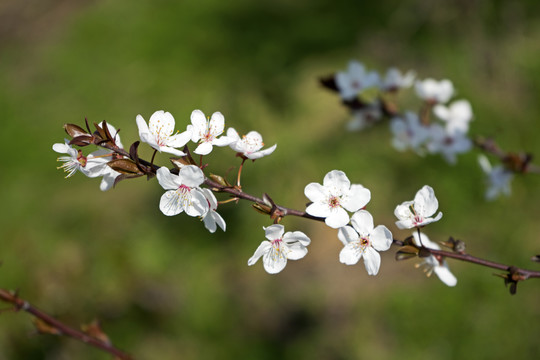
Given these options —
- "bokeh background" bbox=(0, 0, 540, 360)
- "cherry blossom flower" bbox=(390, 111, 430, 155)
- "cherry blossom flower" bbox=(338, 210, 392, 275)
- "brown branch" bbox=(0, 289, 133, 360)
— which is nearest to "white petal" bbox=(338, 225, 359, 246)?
"cherry blossom flower" bbox=(338, 210, 392, 275)

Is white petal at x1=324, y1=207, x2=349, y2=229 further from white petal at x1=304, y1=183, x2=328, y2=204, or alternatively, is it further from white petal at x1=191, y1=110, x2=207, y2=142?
white petal at x1=191, y1=110, x2=207, y2=142

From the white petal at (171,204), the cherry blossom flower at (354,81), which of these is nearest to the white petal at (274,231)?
the white petal at (171,204)

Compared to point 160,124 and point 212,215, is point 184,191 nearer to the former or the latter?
point 212,215

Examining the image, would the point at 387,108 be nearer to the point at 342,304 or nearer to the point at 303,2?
the point at 342,304

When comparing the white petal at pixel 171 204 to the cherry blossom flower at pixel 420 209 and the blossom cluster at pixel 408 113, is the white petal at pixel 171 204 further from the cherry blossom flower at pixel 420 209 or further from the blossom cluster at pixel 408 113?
the blossom cluster at pixel 408 113

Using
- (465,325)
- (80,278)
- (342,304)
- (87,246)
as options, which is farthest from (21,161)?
(465,325)

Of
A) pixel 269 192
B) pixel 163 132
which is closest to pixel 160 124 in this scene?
pixel 163 132
